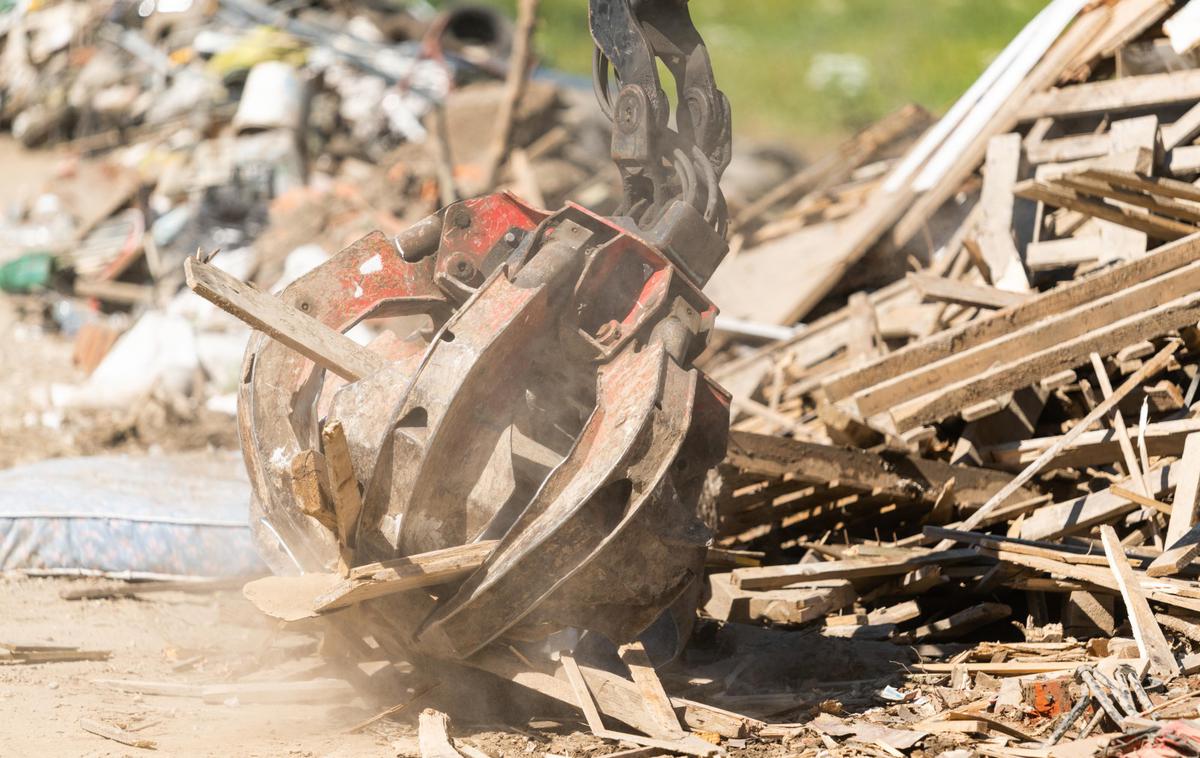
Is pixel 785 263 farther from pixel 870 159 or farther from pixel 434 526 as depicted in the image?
pixel 434 526

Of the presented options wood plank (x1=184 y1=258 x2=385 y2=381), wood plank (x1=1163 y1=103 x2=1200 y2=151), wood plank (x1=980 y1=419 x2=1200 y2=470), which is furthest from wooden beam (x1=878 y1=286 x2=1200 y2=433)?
wood plank (x1=184 y1=258 x2=385 y2=381)

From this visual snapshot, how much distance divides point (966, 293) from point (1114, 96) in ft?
6.18

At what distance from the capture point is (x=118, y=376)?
28.9 ft

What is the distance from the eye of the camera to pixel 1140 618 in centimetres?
432

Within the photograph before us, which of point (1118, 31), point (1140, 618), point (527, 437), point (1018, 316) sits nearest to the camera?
point (527, 437)

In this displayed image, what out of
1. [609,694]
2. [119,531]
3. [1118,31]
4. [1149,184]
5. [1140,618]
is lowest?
[119,531]

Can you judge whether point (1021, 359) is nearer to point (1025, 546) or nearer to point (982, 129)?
point (1025, 546)

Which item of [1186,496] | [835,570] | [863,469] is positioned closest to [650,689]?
[835,570]

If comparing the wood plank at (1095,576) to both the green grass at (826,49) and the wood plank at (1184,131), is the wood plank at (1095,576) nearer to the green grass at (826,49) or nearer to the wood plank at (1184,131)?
the wood plank at (1184,131)

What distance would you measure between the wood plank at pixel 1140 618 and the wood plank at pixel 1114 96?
3.27m

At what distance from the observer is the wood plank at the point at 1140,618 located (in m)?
4.15

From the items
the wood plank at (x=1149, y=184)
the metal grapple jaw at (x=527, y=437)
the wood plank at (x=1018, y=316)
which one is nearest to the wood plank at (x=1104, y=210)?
the wood plank at (x=1149, y=184)

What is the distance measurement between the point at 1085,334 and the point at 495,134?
24.5 feet

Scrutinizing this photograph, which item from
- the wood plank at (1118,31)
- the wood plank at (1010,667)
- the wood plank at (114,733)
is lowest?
the wood plank at (114,733)
